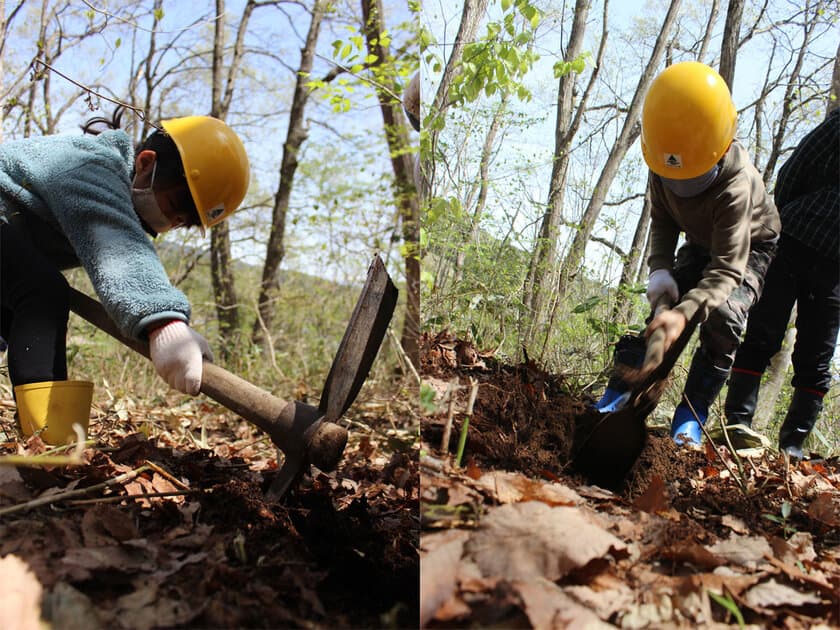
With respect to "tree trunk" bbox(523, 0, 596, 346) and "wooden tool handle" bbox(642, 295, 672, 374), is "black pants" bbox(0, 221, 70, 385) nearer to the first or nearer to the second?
"tree trunk" bbox(523, 0, 596, 346)

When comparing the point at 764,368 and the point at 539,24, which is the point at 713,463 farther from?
the point at 539,24

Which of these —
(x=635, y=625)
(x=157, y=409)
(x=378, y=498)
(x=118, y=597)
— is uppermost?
(x=635, y=625)

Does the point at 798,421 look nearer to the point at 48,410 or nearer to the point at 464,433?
the point at 464,433

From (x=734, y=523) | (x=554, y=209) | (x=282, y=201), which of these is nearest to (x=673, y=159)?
(x=554, y=209)

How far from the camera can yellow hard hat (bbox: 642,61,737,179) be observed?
117 centimetres

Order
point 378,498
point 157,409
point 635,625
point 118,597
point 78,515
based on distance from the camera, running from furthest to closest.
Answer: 1. point 157,409
2. point 378,498
3. point 78,515
4. point 118,597
5. point 635,625

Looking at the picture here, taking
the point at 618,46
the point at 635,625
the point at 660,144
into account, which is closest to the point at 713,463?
the point at 635,625

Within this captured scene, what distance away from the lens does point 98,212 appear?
2.04 meters

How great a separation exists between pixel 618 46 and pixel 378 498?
1.62 m

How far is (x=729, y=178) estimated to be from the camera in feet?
3.99

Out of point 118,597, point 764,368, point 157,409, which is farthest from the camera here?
point 157,409

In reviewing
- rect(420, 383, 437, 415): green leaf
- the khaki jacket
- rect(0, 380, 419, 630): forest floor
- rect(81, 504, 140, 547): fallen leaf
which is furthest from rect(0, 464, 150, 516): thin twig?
the khaki jacket

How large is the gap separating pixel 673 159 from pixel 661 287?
0.24 metres

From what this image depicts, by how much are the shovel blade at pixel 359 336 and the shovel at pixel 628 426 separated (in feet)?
2.91
